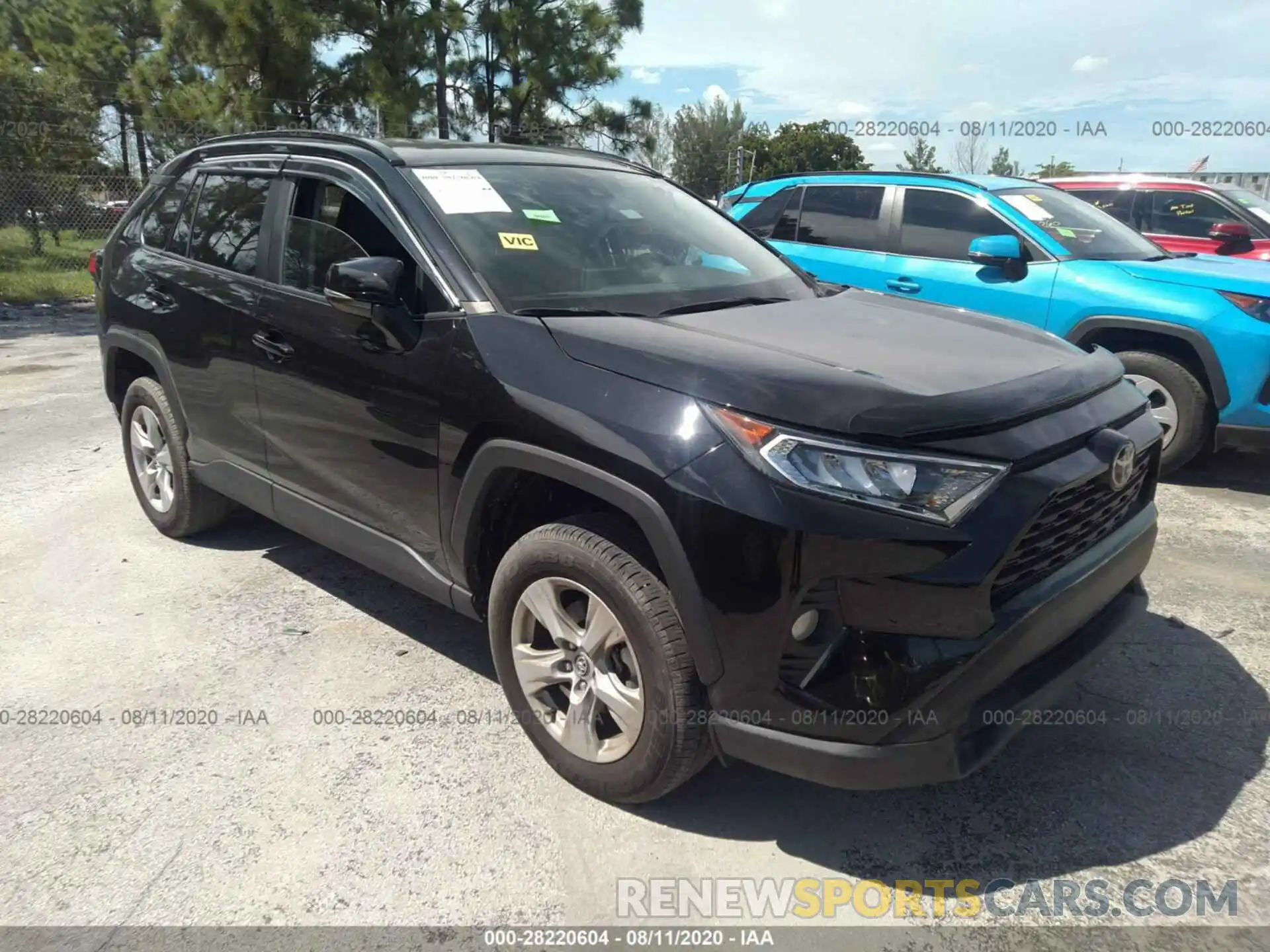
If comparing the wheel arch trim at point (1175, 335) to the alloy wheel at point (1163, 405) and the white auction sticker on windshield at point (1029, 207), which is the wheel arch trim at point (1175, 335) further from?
the white auction sticker on windshield at point (1029, 207)

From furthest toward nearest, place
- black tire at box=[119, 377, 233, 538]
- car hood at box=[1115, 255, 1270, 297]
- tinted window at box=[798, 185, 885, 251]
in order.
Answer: tinted window at box=[798, 185, 885, 251]
car hood at box=[1115, 255, 1270, 297]
black tire at box=[119, 377, 233, 538]

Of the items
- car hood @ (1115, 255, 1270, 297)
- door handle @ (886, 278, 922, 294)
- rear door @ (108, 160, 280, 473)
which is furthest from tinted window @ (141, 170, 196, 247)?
car hood @ (1115, 255, 1270, 297)

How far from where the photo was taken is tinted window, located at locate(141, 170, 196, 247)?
14.2 ft

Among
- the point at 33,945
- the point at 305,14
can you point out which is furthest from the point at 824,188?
the point at 305,14

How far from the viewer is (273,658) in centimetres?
349

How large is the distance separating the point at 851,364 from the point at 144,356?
346cm

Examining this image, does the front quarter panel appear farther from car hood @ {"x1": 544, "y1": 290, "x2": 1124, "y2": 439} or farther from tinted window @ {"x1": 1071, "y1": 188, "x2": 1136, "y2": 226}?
tinted window @ {"x1": 1071, "y1": 188, "x2": 1136, "y2": 226}

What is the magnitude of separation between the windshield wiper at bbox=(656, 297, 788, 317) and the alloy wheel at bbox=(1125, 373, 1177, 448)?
10.3ft

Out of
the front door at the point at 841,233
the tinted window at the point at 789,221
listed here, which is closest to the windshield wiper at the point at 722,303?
the front door at the point at 841,233

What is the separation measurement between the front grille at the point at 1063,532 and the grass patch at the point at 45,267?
16021 millimetres

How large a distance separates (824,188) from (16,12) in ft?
84.8

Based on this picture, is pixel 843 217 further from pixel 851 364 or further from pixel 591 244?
pixel 851 364

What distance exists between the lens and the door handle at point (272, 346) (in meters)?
3.39

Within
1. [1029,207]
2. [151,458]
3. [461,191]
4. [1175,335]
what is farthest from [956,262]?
[151,458]
